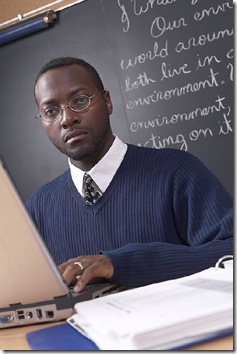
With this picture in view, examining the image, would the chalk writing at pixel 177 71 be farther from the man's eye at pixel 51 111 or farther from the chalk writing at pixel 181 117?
the man's eye at pixel 51 111

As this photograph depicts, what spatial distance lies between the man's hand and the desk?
9 cm

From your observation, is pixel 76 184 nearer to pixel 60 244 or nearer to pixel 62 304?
pixel 60 244

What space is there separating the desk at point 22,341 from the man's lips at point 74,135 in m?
0.70

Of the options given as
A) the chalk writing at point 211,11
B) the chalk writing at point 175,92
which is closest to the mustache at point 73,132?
the chalk writing at point 175,92

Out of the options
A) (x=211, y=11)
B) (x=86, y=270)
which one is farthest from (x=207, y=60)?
(x=86, y=270)

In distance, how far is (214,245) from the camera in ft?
3.64

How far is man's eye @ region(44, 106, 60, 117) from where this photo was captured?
1534mm

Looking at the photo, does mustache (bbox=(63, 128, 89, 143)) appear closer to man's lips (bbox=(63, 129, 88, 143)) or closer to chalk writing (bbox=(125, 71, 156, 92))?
man's lips (bbox=(63, 129, 88, 143))

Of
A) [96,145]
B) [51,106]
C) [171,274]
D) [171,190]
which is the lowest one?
[171,274]

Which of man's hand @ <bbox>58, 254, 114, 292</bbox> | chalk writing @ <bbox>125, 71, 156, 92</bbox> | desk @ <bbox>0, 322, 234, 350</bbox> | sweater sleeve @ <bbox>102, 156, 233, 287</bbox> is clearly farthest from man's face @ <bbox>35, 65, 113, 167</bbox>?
chalk writing @ <bbox>125, 71, 156, 92</bbox>

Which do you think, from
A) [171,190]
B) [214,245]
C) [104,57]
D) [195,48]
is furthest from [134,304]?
[104,57]

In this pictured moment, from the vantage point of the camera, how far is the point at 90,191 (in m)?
1.52

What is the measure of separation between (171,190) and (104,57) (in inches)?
47.0

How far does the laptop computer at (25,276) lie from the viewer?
0.78 m
